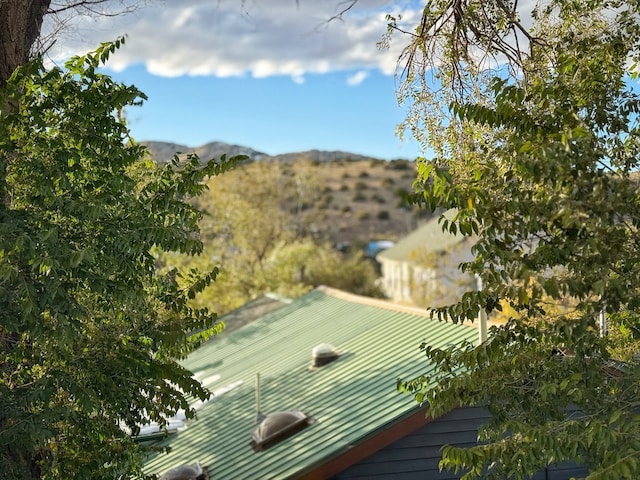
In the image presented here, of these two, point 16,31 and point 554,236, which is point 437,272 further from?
point 554,236

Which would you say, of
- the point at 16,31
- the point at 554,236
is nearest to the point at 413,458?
the point at 554,236

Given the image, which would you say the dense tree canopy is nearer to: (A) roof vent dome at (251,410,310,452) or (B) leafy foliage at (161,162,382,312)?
(A) roof vent dome at (251,410,310,452)

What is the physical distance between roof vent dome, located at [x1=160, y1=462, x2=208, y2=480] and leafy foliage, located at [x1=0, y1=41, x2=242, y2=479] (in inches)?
129

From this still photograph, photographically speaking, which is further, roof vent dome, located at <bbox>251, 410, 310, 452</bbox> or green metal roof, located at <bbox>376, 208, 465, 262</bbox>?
green metal roof, located at <bbox>376, 208, 465, 262</bbox>

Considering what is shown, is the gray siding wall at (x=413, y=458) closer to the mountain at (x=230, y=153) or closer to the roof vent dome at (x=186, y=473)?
the roof vent dome at (x=186, y=473)

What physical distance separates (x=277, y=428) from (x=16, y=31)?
6.47m

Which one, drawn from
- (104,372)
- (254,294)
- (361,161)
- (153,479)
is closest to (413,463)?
(153,479)

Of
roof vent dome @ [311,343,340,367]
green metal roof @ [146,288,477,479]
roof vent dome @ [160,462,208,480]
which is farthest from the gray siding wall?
roof vent dome @ [311,343,340,367]

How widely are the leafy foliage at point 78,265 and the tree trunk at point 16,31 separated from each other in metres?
1.47

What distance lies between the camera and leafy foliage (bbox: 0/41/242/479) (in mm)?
7074

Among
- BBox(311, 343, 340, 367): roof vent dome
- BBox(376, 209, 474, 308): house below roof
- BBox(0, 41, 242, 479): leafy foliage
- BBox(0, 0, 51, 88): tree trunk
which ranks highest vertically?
BBox(0, 0, 51, 88): tree trunk

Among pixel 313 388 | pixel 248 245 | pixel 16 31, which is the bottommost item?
pixel 313 388

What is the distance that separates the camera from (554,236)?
612 centimetres

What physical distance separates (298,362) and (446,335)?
374 centimetres
